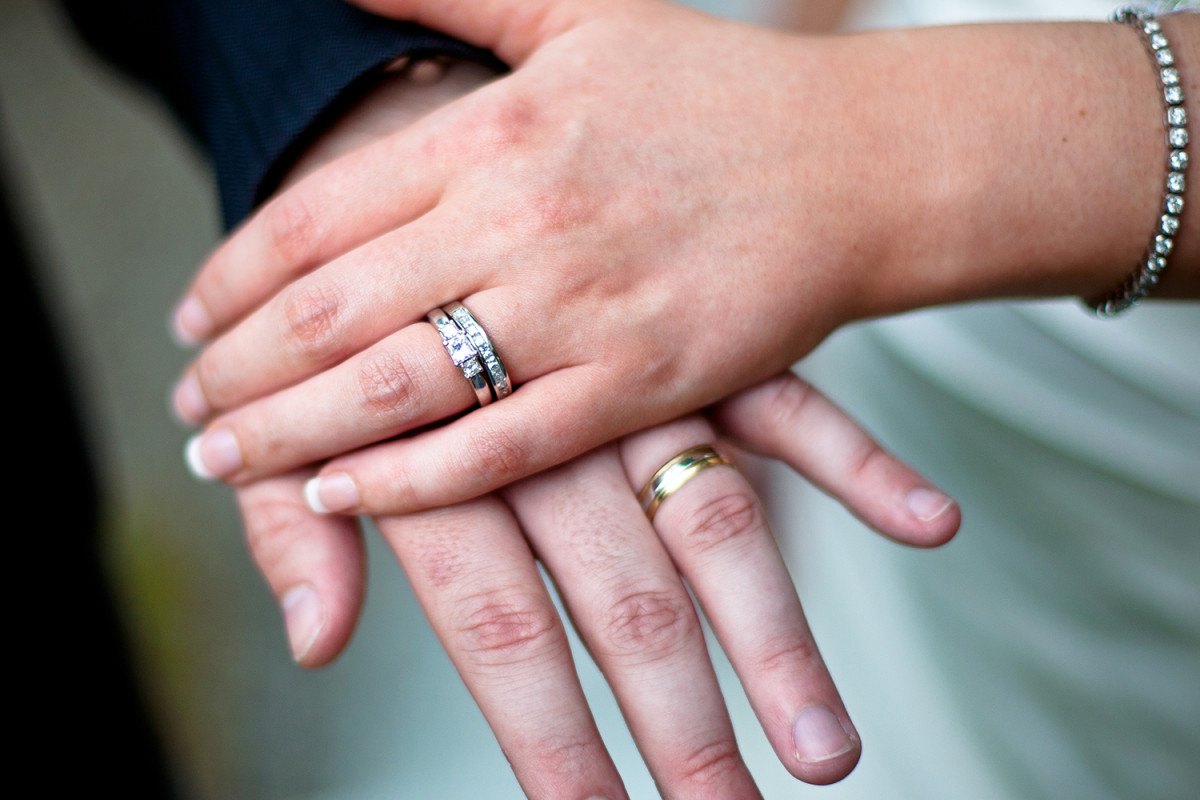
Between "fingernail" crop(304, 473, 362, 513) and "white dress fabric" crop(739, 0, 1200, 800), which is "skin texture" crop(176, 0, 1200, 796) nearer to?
"fingernail" crop(304, 473, 362, 513)

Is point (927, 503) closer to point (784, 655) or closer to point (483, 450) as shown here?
point (784, 655)

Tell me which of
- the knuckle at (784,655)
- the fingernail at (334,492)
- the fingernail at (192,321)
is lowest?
the knuckle at (784,655)

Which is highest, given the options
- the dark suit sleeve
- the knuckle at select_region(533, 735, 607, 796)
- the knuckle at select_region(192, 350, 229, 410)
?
the dark suit sleeve

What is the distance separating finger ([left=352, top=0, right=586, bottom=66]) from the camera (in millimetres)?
949

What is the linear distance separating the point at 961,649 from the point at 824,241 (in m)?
0.64

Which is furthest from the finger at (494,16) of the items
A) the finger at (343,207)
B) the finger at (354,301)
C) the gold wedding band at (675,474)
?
the gold wedding band at (675,474)

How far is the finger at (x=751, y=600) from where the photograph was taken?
32.1 inches

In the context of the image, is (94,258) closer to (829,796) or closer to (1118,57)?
(829,796)

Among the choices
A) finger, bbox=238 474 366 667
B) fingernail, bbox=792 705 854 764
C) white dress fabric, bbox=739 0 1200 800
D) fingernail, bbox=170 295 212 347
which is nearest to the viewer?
fingernail, bbox=792 705 854 764

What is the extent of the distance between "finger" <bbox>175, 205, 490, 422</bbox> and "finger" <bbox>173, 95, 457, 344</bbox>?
0.14 feet

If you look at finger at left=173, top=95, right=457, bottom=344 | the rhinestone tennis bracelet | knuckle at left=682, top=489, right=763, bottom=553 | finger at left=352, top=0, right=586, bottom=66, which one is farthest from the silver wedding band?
the rhinestone tennis bracelet

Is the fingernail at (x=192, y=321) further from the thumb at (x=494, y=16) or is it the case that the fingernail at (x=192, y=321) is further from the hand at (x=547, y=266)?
the thumb at (x=494, y=16)

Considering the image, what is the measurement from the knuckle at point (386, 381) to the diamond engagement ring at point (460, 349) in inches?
1.6

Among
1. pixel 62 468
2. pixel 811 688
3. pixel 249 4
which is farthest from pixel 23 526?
pixel 811 688
